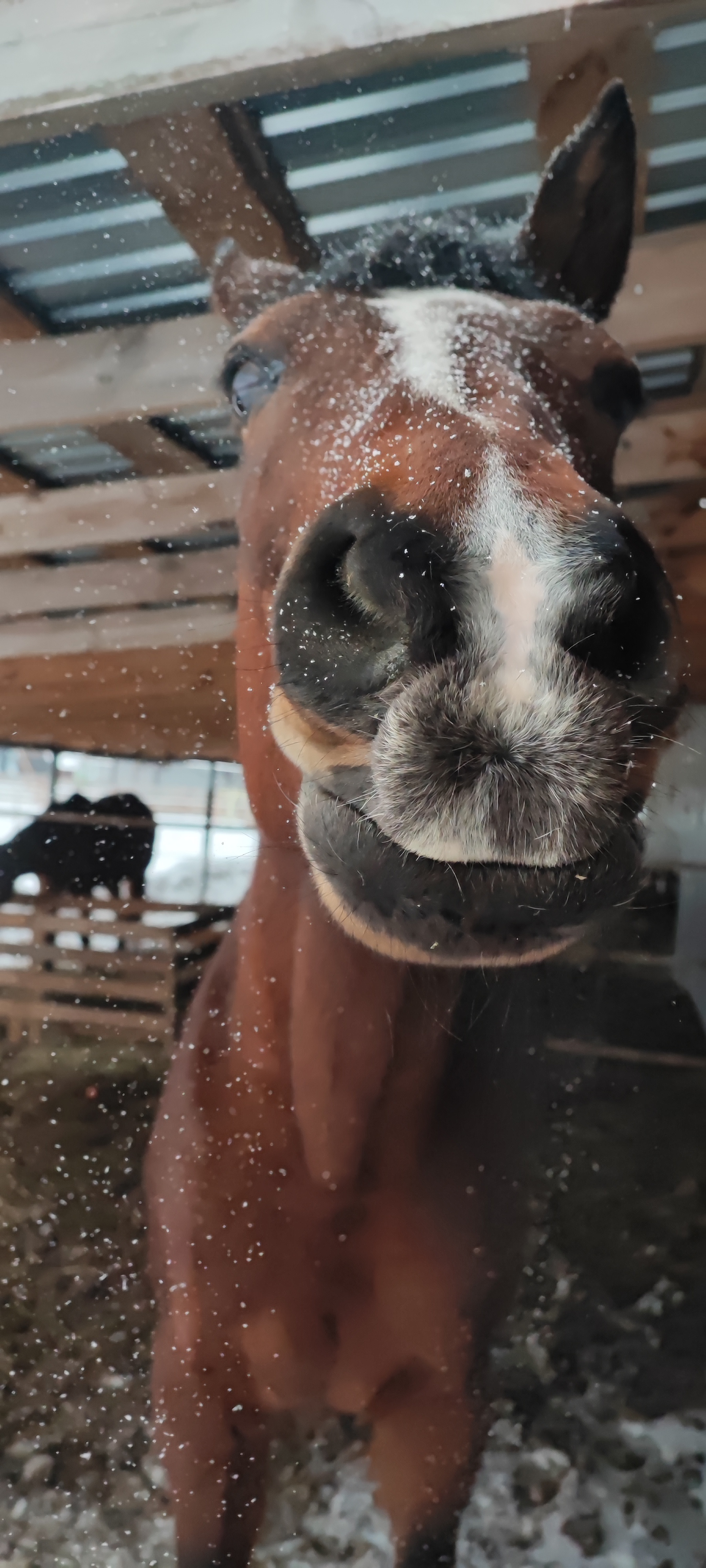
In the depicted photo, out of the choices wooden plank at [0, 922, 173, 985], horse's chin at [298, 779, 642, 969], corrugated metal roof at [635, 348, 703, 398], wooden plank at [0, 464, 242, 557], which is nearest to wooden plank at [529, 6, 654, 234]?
corrugated metal roof at [635, 348, 703, 398]

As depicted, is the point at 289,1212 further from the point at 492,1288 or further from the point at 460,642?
the point at 460,642

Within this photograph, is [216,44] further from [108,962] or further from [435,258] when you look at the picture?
[108,962]

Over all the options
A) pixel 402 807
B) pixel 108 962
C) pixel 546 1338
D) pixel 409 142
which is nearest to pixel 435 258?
pixel 409 142

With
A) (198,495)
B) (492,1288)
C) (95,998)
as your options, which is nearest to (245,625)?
(198,495)

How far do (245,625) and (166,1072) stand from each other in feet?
0.79

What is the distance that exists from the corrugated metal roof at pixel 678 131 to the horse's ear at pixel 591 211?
14 millimetres

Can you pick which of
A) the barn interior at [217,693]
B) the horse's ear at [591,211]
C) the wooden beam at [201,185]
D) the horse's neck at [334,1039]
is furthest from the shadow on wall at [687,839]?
the wooden beam at [201,185]

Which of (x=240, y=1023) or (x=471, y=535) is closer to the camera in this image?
(x=471, y=535)

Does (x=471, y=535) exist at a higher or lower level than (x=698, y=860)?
higher

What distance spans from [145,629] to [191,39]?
0.29 metres

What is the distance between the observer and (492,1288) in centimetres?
43

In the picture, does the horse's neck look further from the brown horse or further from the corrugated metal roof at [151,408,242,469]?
the corrugated metal roof at [151,408,242,469]

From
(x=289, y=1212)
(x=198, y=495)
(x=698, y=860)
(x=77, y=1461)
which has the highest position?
(x=198, y=495)

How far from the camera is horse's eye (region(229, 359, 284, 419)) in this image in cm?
43
